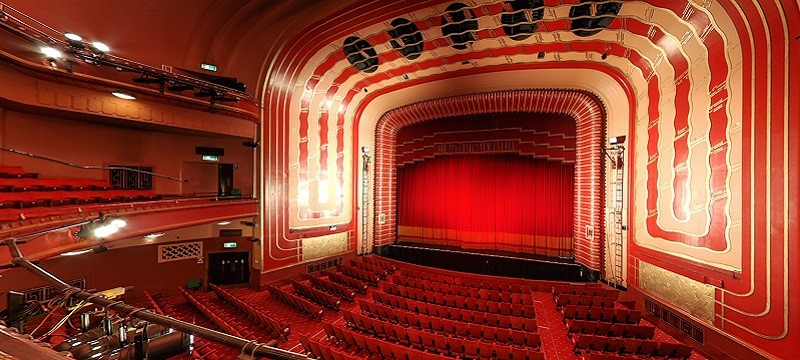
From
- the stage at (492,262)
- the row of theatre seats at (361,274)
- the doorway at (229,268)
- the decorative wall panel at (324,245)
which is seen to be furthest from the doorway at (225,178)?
the stage at (492,262)

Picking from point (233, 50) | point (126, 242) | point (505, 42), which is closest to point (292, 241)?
point (126, 242)

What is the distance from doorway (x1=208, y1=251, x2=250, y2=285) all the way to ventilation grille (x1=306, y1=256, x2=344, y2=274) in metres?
1.97

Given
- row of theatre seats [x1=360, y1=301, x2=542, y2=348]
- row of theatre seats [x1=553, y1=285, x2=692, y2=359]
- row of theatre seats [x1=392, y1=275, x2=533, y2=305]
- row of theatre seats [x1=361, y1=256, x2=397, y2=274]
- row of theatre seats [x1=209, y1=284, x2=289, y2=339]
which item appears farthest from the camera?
row of theatre seats [x1=361, y1=256, x2=397, y2=274]

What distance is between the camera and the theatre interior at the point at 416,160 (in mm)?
5477

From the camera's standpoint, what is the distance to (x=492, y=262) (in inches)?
467

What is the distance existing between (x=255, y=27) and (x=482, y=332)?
10.1 metres

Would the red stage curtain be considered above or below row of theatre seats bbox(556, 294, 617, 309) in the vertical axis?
above

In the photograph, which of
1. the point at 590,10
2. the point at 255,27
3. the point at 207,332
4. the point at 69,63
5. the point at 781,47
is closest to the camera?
the point at 207,332

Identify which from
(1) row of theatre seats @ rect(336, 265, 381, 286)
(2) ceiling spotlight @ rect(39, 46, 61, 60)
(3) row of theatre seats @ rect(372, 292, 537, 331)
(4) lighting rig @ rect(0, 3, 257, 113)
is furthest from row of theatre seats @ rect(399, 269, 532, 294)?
(2) ceiling spotlight @ rect(39, 46, 61, 60)

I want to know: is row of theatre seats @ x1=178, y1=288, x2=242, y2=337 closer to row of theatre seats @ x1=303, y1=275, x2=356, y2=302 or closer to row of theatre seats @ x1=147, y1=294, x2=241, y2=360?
row of theatre seats @ x1=147, y1=294, x2=241, y2=360

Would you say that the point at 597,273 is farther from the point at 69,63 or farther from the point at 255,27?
the point at 69,63

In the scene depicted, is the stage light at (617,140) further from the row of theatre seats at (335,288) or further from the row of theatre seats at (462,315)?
the row of theatre seats at (335,288)

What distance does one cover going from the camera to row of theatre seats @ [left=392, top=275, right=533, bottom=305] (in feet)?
27.4

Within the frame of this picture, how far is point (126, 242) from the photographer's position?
8.76m
